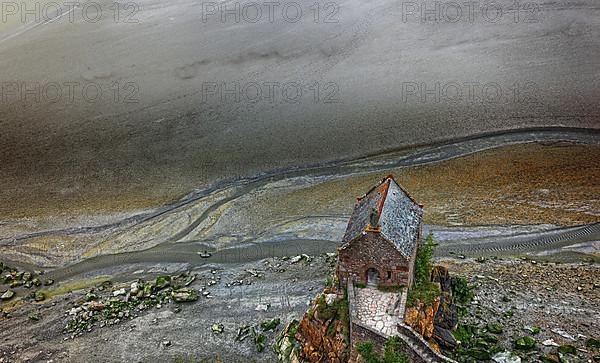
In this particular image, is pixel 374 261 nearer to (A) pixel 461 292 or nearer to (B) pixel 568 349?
(A) pixel 461 292

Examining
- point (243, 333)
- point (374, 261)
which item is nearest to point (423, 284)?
point (374, 261)

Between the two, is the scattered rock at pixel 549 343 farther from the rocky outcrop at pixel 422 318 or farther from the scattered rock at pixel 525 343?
the rocky outcrop at pixel 422 318

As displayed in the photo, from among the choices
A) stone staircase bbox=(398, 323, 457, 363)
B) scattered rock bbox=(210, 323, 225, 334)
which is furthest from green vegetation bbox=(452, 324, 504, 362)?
scattered rock bbox=(210, 323, 225, 334)

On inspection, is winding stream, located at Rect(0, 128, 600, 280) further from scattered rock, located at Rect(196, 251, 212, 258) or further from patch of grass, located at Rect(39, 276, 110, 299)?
patch of grass, located at Rect(39, 276, 110, 299)

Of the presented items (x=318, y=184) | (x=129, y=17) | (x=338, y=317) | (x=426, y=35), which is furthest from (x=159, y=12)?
(x=338, y=317)

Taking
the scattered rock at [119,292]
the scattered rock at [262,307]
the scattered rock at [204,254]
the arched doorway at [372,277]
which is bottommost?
the scattered rock at [262,307]

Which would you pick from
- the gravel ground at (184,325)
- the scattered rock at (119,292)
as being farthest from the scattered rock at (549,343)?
the scattered rock at (119,292)
